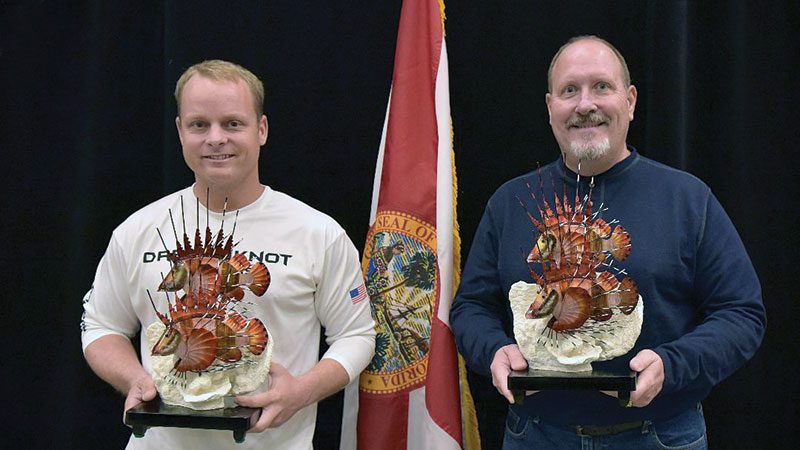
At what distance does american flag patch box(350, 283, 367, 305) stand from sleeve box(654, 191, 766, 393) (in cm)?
74

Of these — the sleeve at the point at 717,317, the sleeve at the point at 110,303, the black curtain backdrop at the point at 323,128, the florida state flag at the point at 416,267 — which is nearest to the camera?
the sleeve at the point at 717,317

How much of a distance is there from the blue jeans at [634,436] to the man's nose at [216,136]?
0.98m

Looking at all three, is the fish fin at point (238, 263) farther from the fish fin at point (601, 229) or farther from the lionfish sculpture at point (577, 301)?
the fish fin at point (601, 229)

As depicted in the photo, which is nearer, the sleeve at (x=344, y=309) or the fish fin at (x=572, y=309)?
the fish fin at (x=572, y=309)

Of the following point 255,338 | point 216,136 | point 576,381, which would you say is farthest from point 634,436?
point 216,136

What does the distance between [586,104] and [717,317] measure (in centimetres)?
57

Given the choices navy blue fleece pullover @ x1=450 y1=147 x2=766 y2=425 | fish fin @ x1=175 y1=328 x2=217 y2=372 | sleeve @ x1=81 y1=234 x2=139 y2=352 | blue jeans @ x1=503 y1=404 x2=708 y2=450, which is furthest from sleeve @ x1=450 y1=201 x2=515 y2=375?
sleeve @ x1=81 y1=234 x2=139 y2=352

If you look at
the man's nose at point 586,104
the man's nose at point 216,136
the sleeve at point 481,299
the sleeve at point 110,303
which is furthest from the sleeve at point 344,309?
the man's nose at point 586,104

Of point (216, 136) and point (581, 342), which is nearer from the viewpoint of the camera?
point (581, 342)

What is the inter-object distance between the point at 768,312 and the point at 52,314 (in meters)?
2.31

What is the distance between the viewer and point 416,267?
8.16ft

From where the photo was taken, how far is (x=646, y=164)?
2.11 m

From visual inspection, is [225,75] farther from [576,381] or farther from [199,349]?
[576,381]

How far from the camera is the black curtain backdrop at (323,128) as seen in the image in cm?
265
